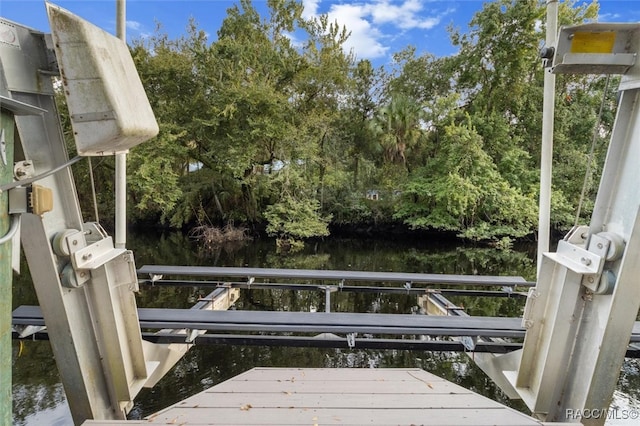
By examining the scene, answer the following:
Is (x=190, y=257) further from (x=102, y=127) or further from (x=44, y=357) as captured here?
(x=102, y=127)

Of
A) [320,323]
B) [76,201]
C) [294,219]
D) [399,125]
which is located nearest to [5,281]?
[76,201]

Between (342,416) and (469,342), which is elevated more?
(342,416)

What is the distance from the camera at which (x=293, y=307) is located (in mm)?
5781

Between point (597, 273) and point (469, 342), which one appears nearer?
point (597, 273)

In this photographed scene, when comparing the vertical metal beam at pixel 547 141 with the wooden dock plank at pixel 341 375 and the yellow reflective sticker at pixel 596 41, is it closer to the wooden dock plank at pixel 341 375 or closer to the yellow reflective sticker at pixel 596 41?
the yellow reflective sticker at pixel 596 41

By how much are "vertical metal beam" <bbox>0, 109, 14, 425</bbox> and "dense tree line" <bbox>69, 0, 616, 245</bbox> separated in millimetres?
8901

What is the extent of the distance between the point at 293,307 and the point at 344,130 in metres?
8.55

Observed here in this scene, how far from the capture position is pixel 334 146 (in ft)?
39.9

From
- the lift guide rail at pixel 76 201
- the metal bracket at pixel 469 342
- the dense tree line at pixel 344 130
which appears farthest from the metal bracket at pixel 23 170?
the dense tree line at pixel 344 130

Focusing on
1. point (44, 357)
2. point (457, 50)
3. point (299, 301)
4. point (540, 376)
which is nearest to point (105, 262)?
point (540, 376)

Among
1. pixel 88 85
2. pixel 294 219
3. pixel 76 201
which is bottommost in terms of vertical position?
pixel 294 219

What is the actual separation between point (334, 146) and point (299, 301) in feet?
24.2

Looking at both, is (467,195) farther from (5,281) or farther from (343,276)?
(5,281)

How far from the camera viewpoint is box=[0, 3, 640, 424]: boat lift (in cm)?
112
